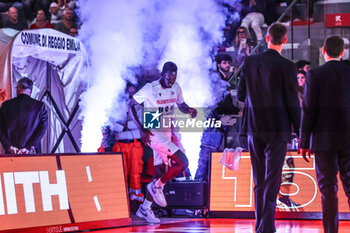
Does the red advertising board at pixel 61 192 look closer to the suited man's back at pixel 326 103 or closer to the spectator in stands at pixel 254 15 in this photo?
the suited man's back at pixel 326 103

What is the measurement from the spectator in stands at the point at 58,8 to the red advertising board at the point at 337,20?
13.0ft

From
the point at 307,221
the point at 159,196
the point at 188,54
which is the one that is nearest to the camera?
the point at 307,221

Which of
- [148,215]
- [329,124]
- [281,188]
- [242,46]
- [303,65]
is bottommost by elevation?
[148,215]

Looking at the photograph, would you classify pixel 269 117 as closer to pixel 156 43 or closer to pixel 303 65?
pixel 303 65

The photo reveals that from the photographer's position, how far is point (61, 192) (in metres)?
5.95

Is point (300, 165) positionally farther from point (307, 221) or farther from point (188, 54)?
point (188, 54)

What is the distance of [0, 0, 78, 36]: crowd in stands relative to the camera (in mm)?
9430

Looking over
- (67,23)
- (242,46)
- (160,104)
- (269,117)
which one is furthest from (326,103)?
(67,23)

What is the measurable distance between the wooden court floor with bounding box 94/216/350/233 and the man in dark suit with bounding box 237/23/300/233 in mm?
1283

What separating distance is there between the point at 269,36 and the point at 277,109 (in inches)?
23.2

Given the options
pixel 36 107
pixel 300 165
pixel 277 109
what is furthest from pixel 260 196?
pixel 36 107

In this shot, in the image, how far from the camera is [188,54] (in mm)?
8680

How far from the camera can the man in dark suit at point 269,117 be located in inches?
178

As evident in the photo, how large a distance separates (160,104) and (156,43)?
4.47 feet
